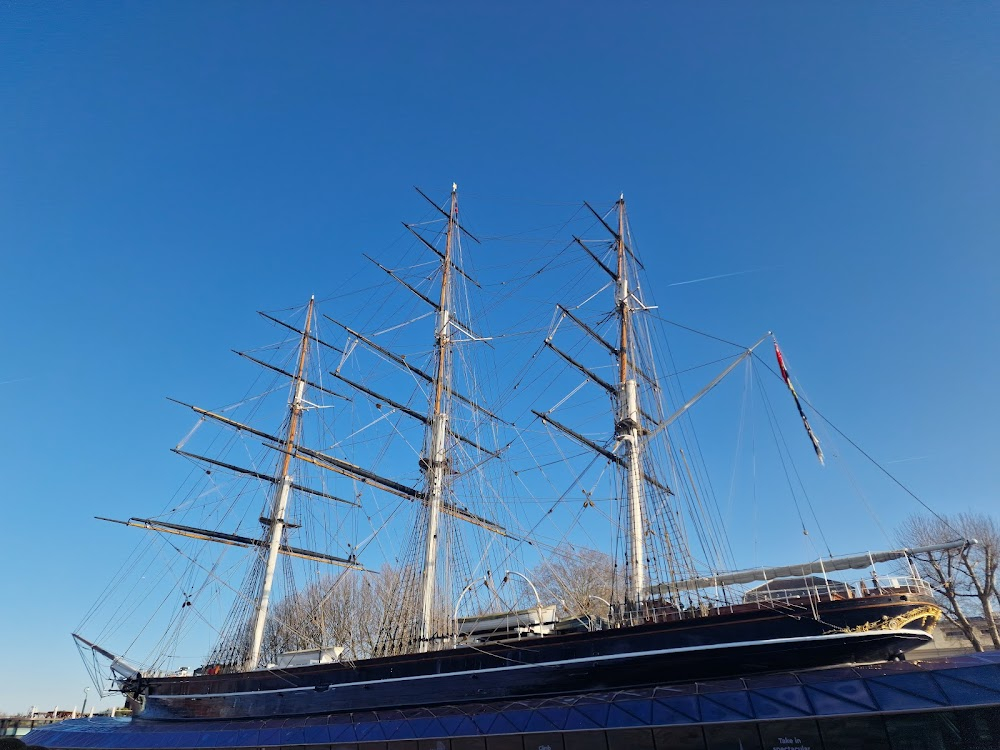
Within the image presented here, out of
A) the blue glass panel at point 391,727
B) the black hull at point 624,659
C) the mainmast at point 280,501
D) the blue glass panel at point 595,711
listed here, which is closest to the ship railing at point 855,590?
the black hull at point 624,659

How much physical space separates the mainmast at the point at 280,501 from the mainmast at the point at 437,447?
999cm

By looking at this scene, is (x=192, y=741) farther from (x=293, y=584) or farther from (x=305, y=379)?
(x=305, y=379)

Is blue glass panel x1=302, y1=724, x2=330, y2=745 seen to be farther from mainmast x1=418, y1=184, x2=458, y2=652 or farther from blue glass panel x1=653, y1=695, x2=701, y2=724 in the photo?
blue glass panel x1=653, y1=695, x2=701, y2=724

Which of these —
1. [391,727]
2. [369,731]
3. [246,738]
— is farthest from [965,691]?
[246,738]

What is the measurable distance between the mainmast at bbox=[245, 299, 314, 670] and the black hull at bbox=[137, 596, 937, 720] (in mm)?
7661

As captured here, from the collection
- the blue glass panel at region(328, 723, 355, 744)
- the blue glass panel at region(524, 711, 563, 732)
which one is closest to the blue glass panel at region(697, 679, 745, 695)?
the blue glass panel at region(524, 711, 563, 732)

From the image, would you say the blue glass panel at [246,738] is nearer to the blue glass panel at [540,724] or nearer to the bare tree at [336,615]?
the blue glass panel at [540,724]

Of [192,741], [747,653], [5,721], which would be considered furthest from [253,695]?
[5,721]

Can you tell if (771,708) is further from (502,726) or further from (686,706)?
(502,726)

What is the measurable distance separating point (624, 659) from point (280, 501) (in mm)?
24652

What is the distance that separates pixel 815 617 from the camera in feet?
→ 48.0

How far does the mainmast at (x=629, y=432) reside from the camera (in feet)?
68.1

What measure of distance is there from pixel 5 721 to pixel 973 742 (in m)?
58.1

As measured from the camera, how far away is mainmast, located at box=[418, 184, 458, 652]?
82.6 feet
